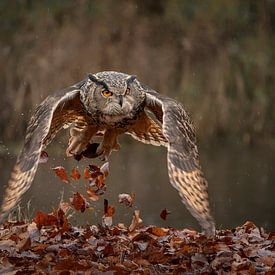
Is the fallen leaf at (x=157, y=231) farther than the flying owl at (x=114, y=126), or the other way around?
the fallen leaf at (x=157, y=231)

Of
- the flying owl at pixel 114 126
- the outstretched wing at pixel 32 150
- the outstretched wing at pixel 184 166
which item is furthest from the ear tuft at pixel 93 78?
the outstretched wing at pixel 184 166

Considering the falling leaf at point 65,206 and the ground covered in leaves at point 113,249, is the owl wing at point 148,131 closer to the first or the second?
the ground covered in leaves at point 113,249

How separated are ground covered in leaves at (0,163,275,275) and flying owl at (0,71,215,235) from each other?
0.27 m

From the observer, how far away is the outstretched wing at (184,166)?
443cm

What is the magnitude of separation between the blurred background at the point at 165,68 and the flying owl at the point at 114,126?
4.36m

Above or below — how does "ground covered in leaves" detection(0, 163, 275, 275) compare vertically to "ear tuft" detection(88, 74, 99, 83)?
below

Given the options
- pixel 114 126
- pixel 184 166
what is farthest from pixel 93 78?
pixel 184 166

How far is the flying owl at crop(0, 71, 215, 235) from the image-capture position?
→ 4.48 m

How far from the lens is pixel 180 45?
13055 millimetres

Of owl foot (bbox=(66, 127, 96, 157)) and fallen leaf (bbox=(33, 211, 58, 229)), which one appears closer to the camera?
fallen leaf (bbox=(33, 211, 58, 229))

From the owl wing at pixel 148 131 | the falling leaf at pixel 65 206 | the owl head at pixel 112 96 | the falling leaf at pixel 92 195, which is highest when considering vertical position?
the owl head at pixel 112 96

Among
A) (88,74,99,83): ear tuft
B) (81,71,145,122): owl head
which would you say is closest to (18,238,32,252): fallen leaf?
(81,71,145,122): owl head

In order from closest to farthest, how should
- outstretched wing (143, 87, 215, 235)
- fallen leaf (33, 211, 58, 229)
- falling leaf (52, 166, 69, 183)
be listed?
outstretched wing (143, 87, 215, 235), fallen leaf (33, 211, 58, 229), falling leaf (52, 166, 69, 183)

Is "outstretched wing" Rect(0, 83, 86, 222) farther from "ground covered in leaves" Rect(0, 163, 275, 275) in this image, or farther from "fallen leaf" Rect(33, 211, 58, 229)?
"fallen leaf" Rect(33, 211, 58, 229)
